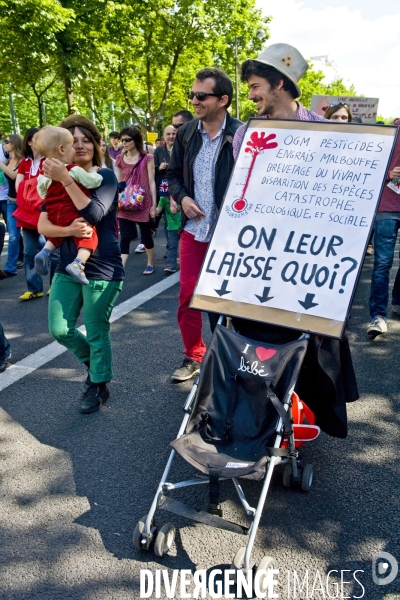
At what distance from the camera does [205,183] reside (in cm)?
400

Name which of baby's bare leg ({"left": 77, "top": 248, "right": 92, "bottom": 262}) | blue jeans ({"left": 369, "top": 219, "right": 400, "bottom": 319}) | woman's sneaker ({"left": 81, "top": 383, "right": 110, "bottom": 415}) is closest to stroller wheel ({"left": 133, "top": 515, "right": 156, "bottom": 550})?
woman's sneaker ({"left": 81, "top": 383, "right": 110, "bottom": 415})

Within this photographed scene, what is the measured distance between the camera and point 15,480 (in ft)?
10.2

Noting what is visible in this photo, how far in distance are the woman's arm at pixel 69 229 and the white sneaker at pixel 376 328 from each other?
2797 mm

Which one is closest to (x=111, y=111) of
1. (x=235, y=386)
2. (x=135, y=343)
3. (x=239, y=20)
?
(x=239, y=20)

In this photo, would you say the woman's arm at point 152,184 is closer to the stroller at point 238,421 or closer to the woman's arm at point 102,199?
the woman's arm at point 102,199

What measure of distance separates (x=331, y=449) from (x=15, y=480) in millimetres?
1800

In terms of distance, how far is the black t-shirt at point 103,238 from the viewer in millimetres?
3530

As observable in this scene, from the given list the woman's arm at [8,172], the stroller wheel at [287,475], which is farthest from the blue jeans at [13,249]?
the stroller wheel at [287,475]

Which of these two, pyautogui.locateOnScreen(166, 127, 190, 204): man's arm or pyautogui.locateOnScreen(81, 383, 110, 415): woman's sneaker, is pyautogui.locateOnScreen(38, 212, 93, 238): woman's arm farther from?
pyautogui.locateOnScreen(81, 383, 110, 415): woman's sneaker

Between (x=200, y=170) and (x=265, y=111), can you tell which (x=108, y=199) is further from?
(x=265, y=111)

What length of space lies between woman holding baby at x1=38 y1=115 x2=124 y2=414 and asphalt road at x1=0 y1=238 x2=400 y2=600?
0.41m

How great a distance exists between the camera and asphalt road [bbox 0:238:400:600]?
95.5 inches

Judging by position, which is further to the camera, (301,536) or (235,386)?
(235,386)

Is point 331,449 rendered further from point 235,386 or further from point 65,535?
point 65,535
